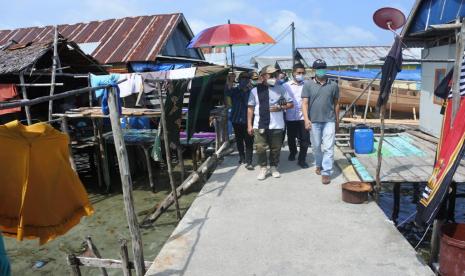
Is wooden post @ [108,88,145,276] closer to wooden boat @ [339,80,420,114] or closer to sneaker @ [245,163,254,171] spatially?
sneaker @ [245,163,254,171]

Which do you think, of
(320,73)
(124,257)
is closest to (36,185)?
(124,257)

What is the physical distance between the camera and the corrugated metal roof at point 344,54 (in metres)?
30.1

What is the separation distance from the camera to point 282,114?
6633 mm

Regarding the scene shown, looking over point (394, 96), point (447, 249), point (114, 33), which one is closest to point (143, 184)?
point (447, 249)

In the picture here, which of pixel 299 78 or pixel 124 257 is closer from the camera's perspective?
pixel 124 257

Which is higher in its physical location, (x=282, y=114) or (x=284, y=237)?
(x=282, y=114)

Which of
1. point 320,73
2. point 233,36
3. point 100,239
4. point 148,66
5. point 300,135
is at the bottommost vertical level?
point 100,239

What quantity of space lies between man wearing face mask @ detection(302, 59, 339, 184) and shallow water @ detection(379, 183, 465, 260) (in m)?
2.44

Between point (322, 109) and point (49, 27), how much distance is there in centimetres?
1755

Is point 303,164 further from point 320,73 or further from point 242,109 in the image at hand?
point 320,73

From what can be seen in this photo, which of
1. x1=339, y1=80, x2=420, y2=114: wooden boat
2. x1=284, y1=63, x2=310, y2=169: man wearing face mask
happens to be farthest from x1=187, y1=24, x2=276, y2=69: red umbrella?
x1=339, y1=80, x2=420, y2=114: wooden boat

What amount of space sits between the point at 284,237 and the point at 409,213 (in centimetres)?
526

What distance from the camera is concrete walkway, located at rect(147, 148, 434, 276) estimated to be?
3.81 m

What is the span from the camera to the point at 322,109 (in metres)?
6.11
